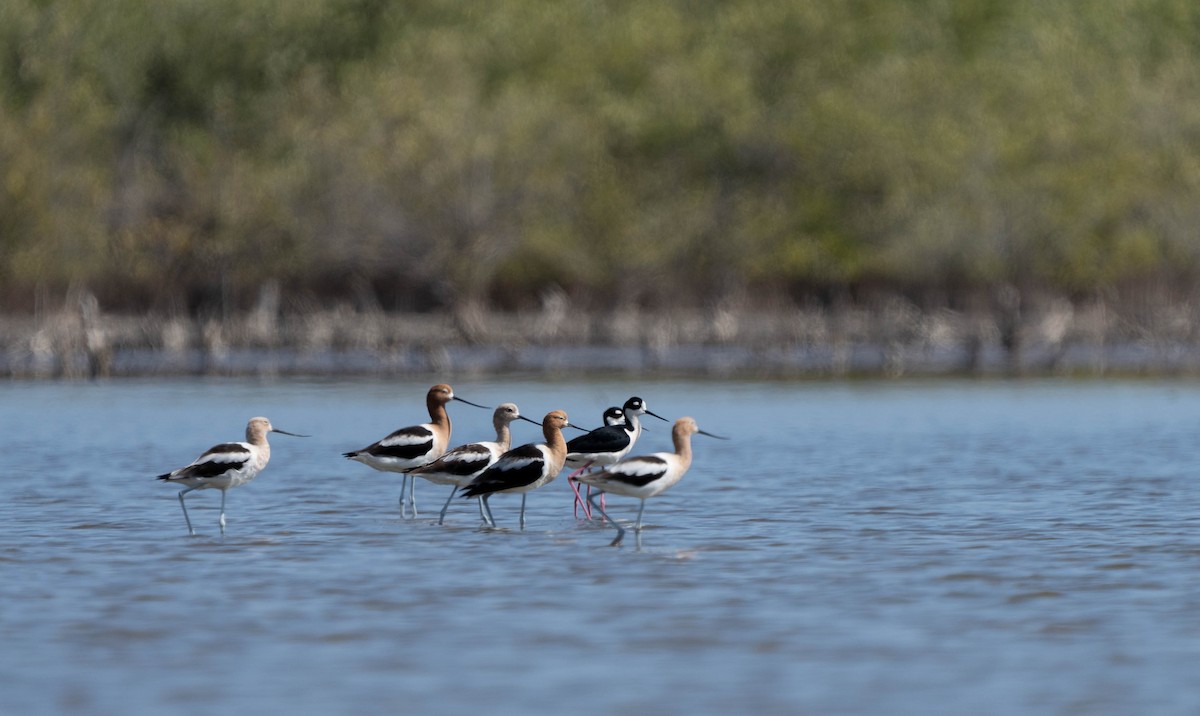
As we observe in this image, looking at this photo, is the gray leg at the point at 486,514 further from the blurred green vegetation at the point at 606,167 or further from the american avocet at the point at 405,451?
the blurred green vegetation at the point at 606,167

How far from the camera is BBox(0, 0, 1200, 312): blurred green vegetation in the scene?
235ft

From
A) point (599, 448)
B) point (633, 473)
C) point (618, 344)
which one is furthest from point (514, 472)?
point (618, 344)

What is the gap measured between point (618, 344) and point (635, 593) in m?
54.8

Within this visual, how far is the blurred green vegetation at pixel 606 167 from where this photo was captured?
71.6 metres

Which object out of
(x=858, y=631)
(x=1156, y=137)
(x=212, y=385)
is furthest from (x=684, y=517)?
(x=1156, y=137)

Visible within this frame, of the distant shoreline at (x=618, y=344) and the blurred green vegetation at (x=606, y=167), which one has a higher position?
the blurred green vegetation at (x=606, y=167)

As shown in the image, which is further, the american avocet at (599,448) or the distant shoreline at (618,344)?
the distant shoreline at (618,344)

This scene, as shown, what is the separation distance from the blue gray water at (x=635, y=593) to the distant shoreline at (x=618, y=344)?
29771 mm

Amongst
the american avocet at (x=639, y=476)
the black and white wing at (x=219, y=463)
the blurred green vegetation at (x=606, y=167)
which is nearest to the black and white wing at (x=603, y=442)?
the american avocet at (x=639, y=476)

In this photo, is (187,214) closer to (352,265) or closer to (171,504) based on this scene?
(352,265)

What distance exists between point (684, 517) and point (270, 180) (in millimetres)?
56643

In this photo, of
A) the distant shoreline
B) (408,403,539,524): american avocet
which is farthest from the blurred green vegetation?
(408,403,539,524): american avocet

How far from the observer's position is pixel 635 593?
13.2m

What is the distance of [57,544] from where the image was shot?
16.3 metres
